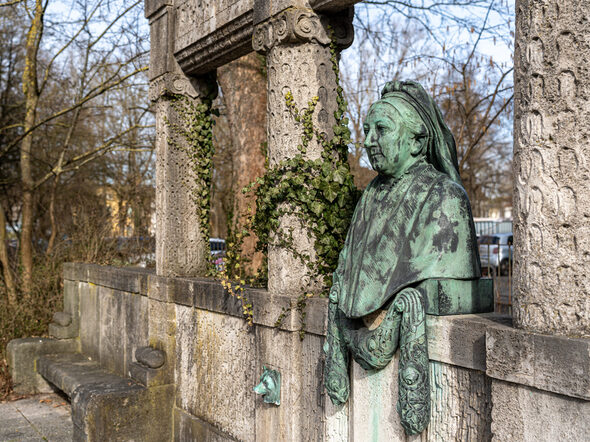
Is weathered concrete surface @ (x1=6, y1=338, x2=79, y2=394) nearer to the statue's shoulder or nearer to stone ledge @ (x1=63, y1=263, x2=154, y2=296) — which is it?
stone ledge @ (x1=63, y1=263, x2=154, y2=296)

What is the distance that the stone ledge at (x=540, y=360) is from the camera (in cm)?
203

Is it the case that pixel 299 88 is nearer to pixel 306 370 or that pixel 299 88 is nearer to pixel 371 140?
pixel 371 140

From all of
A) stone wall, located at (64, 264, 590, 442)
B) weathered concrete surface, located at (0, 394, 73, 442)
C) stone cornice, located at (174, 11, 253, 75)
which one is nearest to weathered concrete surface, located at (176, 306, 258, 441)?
stone wall, located at (64, 264, 590, 442)

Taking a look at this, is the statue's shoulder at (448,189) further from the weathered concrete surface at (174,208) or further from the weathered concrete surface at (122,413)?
the weathered concrete surface at (122,413)

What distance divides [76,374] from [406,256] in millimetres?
5311

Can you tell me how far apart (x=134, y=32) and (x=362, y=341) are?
31.5ft

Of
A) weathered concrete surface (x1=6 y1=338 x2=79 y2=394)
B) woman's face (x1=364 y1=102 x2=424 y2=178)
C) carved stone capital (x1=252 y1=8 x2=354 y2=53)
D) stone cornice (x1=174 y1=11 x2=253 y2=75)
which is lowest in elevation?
weathered concrete surface (x1=6 y1=338 x2=79 y2=394)

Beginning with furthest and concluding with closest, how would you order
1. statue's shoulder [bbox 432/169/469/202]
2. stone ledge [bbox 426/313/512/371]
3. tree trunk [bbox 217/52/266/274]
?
tree trunk [bbox 217/52/266/274]
statue's shoulder [bbox 432/169/469/202]
stone ledge [bbox 426/313/512/371]

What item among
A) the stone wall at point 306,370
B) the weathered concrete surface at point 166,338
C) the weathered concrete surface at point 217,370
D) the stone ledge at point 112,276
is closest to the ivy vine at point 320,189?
the stone wall at point 306,370

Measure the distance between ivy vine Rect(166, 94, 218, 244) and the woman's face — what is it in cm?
321

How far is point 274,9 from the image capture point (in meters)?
4.05

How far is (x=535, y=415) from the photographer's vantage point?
2.20m

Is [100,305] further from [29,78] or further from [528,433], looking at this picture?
[528,433]

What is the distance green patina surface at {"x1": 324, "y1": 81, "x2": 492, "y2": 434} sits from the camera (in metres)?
2.73
